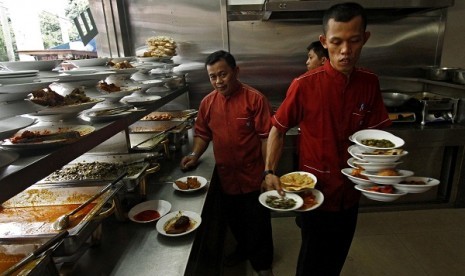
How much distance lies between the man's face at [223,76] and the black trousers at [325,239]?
1.01 meters

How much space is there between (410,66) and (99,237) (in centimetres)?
403

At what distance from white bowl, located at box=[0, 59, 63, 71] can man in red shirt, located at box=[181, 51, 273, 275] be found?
1.04 metres

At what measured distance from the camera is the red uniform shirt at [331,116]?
1586 millimetres

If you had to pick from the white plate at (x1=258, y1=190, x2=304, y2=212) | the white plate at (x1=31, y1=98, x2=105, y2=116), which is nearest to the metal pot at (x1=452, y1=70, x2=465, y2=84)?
the white plate at (x1=258, y1=190, x2=304, y2=212)

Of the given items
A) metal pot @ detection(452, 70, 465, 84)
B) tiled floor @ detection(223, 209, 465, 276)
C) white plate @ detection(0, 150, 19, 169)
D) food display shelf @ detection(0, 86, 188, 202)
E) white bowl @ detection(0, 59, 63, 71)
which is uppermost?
white bowl @ detection(0, 59, 63, 71)

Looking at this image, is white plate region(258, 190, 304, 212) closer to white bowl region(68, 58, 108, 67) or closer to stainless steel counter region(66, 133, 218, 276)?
stainless steel counter region(66, 133, 218, 276)

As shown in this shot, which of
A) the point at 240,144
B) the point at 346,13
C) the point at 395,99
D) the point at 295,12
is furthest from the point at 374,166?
the point at 295,12

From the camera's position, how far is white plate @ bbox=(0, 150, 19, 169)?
0.75m

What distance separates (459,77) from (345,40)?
2.69 meters

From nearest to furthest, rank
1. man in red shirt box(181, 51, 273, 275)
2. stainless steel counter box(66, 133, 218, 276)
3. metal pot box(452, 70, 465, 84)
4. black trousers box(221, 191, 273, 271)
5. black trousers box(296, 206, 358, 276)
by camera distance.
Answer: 1. stainless steel counter box(66, 133, 218, 276)
2. black trousers box(296, 206, 358, 276)
3. man in red shirt box(181, 51, 273, 275)
4. black trousers box(221, 191, 273, 271)
5. metal pot box(452, 70, 465, 84)

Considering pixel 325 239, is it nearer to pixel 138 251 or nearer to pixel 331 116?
pixel 331 116

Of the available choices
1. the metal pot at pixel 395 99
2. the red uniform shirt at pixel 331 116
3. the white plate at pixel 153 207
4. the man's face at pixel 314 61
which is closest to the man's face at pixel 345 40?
the red uniform shirt at pixel 331 116

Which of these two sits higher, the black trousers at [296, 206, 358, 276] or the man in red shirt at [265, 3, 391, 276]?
the man in red shirt at [265, 3, 391, 276]

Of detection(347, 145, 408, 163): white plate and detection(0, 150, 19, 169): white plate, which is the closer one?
detection(0, 150, 19, 169): white plate
